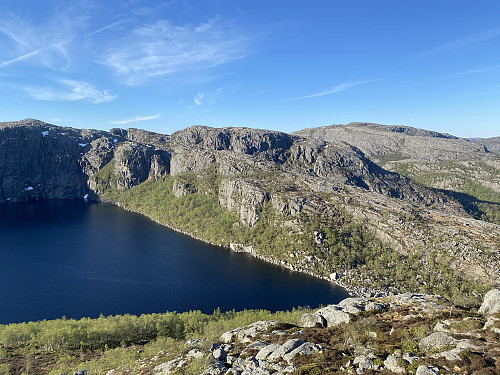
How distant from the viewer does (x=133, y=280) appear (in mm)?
120250

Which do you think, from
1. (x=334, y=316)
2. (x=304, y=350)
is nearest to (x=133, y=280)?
(x=334, y=316)

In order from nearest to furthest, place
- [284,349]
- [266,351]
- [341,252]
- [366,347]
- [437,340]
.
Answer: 1. [437,340]
2. [366,347]
3. [284,349]
4. [266,351]
5. [341,252]

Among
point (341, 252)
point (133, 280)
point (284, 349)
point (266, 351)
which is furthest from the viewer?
point (341, 252)

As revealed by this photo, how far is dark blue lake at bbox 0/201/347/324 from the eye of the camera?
10012 cm

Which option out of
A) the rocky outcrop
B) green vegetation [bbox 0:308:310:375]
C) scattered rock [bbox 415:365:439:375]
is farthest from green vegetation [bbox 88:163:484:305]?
scattered rock [bbox 415:365:439:375]

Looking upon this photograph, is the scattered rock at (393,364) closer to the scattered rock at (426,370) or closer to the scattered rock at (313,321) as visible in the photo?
the scattered rock at (426,370)

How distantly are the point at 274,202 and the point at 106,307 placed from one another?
383 feet

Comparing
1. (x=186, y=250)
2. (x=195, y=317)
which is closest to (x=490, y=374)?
(x=195, y=317)

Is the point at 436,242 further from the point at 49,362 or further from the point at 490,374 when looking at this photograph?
the point at 49,362

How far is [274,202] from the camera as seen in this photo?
187750 millimetres

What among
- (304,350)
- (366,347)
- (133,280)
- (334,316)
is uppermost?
(366,347)

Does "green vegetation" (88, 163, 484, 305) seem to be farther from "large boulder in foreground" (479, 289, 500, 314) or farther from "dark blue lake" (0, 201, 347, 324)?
"large boulder in foreground" (479, 289, 500, 314)

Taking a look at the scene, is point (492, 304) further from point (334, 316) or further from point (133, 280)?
point (133, 280)

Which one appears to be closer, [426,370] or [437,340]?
[426,370]
